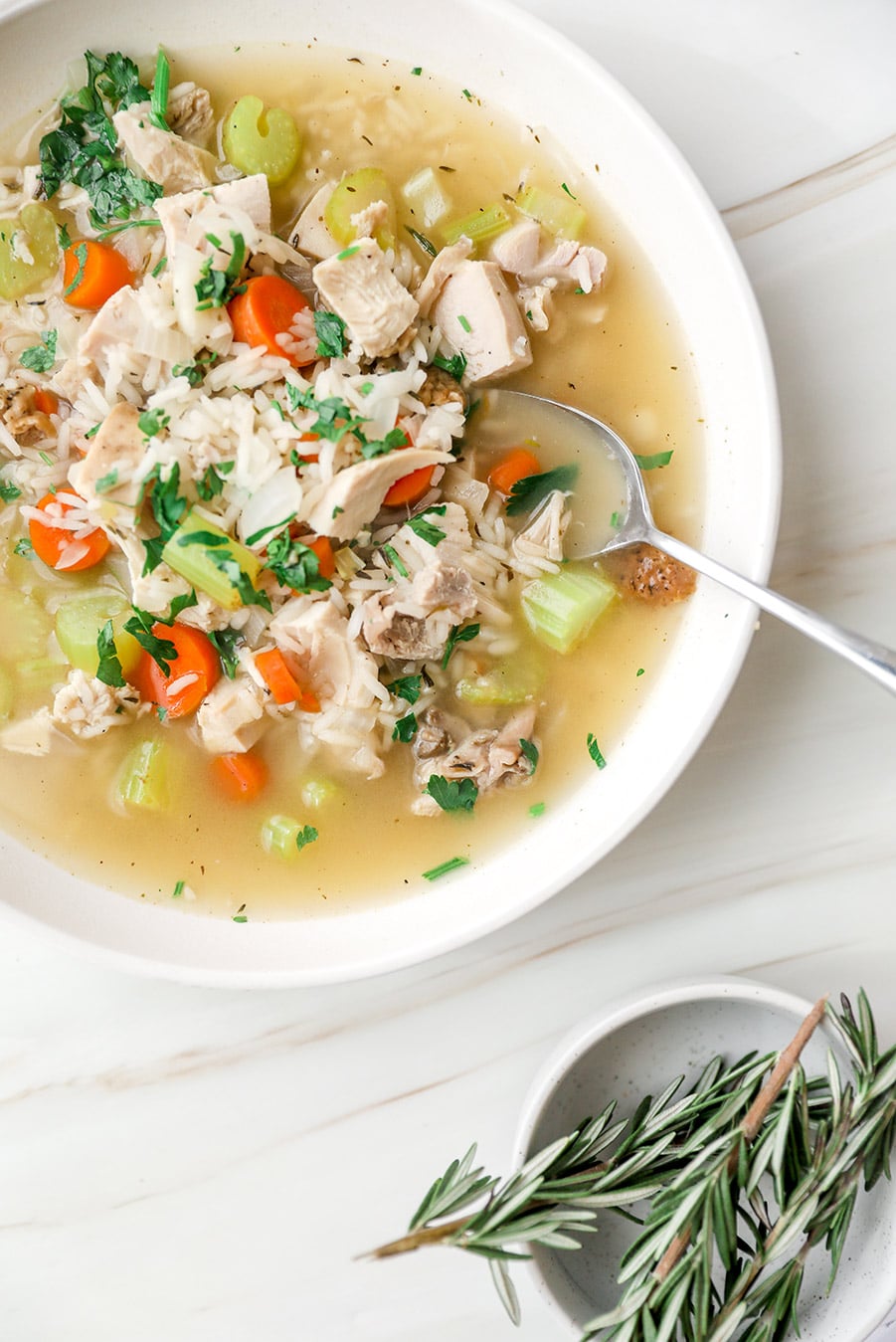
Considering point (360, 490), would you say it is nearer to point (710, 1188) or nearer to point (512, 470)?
point (512, 470)

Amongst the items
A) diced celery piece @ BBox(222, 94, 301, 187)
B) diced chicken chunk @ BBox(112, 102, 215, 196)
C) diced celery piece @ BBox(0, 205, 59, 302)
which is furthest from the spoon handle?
Answer: diced celery piece @ BBox(0, 205, 59, 302)

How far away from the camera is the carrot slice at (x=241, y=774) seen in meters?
2.55

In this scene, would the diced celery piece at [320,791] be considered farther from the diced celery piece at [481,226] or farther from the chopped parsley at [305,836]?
the diced celery piece at [481,226]

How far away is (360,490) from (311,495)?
0.11 meters

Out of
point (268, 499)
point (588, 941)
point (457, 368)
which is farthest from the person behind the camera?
point (588, 941)

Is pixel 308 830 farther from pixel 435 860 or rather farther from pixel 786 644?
pixel 786 644

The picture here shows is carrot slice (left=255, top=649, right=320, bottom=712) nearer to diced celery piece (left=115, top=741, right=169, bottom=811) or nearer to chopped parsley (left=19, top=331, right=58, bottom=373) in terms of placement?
diced celery piece (left=115, top=741, right=169, bottom=811)

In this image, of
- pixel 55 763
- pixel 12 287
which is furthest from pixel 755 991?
pixel 12 287

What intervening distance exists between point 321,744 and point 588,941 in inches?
32.7

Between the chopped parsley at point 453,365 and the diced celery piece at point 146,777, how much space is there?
3.76 feet

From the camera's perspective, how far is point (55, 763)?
103 inches

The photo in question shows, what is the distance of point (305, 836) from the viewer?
2.56 m

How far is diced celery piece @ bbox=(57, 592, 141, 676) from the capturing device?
99.2 inches

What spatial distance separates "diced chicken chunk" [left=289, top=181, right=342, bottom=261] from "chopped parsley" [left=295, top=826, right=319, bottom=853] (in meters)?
1.37
